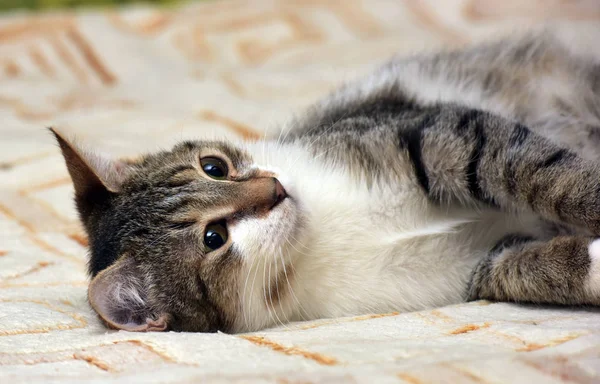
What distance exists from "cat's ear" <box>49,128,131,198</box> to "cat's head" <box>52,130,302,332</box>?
19 millimetres

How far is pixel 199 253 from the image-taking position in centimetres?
150

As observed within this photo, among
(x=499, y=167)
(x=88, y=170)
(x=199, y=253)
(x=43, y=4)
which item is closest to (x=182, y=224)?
(x=199, y=253)

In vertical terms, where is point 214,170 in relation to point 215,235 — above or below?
above

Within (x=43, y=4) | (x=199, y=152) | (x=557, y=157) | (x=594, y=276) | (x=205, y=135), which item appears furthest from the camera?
(x=43, y=4)

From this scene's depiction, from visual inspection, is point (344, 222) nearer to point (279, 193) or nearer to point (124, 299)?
point (279, 193)

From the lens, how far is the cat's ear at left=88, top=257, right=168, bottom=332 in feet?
→ 4.58

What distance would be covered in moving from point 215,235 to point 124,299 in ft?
0.80

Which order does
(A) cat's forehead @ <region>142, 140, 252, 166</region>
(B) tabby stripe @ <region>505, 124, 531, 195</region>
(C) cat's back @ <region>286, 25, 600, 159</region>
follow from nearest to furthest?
(B) tabby stripe @ <region>505, 124, 531, 195</region> → (A) cat's forehead @ <region>142, 140, 252, 166</region> → (C) cat's back @ <region>286, 25, 600, 159</region>

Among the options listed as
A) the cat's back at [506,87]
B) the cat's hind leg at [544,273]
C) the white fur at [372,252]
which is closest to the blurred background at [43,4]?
the cat's back at [506,87]

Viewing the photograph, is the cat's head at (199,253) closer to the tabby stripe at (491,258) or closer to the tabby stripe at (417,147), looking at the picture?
the tabby stripe at (417,147)

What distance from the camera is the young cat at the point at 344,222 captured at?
1.45 m

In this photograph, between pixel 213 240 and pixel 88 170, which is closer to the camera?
pixel 213 240

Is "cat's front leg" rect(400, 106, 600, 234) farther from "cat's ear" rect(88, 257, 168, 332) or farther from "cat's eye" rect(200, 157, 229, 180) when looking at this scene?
"cat's ear" rect(88, 257, 168, 332)

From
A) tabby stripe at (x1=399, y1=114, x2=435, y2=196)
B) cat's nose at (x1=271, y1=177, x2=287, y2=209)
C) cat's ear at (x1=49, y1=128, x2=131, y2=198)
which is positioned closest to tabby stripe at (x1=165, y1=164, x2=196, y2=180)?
cat's ear at (x1=49, y1=128, x2=131, y2=198)
